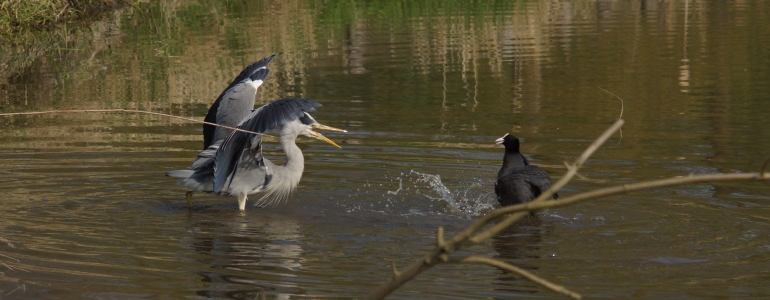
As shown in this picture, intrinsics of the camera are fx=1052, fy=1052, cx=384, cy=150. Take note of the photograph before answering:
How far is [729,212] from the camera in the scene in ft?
23.6

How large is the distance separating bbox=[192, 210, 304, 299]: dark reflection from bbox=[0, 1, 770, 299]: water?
3cm

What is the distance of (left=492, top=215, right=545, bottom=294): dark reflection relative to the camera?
18.4 feet

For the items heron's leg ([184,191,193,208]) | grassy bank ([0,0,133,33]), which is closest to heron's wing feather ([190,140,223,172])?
heron's leg ([184,191,193,208])

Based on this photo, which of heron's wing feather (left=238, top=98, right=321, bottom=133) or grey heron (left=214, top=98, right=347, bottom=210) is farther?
grey heron (left=214, top=98, right=347, bottom=210)

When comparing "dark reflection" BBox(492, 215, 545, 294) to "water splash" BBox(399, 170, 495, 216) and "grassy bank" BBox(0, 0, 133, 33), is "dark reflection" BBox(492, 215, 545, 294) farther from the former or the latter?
"grassy bank" BBox(0, 0, 133, 33)

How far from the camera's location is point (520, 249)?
658cm

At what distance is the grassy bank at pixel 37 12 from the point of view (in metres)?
18.1

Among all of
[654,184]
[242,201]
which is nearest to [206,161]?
[242,201]

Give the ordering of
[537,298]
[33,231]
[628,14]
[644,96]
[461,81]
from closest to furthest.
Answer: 1. [537,298]
2. [33,231]
3. [644,96]
4. [461,81]
5. [628,14]

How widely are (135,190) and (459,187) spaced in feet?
8.54

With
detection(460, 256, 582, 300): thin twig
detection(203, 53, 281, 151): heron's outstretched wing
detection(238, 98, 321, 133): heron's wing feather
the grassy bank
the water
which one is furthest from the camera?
the grassy bank

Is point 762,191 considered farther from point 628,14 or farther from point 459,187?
point 628,14

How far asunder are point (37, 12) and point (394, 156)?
11289 millimetres

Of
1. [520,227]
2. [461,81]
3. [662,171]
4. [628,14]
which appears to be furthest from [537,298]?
[628,14]
